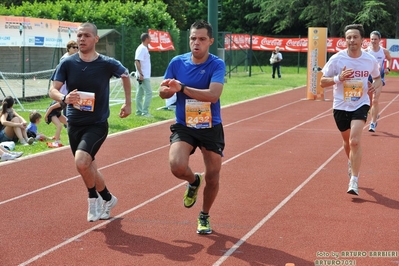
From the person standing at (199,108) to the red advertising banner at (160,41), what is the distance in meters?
23.0

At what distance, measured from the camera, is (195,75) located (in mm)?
6875

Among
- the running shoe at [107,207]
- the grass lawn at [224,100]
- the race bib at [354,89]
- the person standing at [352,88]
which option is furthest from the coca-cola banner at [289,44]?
the running shoe at [107,207]

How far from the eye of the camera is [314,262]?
20.0 ft

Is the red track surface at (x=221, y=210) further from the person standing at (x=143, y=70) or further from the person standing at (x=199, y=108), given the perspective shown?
the person standing at (x=143, y=70)

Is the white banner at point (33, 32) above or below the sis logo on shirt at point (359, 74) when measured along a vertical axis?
above

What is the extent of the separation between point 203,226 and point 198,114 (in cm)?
110

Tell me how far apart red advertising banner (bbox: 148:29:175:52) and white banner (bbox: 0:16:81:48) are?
303 inches

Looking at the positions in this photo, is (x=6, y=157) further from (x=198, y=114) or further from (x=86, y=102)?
(x=198, y=114)

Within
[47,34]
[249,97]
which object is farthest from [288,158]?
[249,97]

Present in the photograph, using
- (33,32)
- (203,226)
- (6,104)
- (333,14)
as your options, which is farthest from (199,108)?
(333,14)

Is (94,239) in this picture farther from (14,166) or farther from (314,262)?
(14,166)

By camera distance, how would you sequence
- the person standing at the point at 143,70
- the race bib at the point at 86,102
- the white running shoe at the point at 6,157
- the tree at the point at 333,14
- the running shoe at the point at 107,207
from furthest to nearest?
the tree at the point at 333,14 → the person standing at the point at 143,70 → the white running shoe at the point at 6,157 → the running shoe at the point at 107,207 → the race bib at the point at 86,102

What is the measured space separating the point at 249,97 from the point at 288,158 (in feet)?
Answer: 45.0

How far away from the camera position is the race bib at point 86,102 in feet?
23.9
